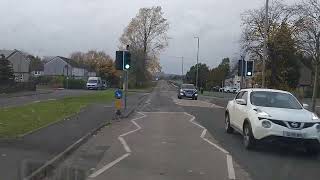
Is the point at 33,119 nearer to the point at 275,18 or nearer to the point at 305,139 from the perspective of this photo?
the point at 305,139

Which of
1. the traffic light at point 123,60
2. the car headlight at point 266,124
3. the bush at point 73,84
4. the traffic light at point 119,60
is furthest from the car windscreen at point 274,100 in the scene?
the bush at point 73,84

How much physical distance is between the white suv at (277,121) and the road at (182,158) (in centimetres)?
40

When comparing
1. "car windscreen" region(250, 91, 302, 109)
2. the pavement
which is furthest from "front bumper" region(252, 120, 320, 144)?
the pavement

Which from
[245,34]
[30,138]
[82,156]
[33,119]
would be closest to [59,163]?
[82,156]

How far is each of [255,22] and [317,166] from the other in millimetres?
39063

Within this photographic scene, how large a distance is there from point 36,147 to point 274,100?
21.1ft

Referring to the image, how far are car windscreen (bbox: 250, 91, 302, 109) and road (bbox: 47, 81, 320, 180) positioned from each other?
44.9 inches

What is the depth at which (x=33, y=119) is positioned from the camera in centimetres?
2033

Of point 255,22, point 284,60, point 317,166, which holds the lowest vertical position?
point 317,166

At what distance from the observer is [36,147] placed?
1254 cm

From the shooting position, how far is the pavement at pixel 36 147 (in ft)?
31.2

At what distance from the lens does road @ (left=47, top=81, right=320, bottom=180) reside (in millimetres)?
9984

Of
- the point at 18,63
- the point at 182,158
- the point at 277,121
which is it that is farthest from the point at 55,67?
the point at 182,158

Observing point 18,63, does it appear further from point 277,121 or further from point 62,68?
point 277,121
